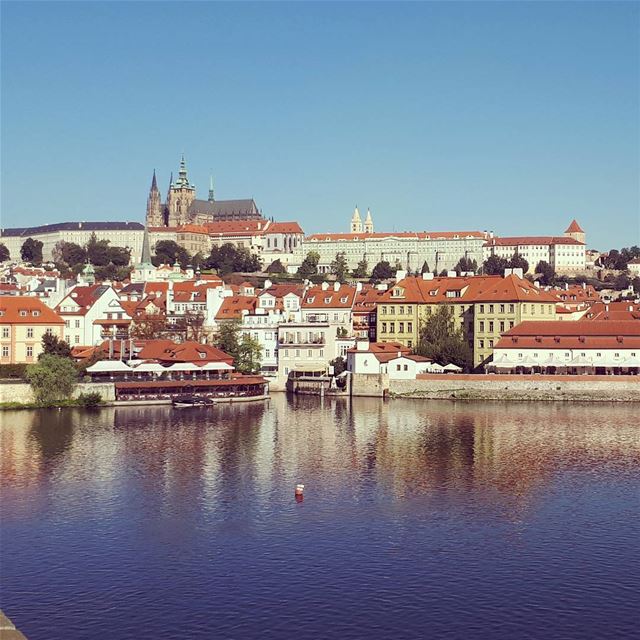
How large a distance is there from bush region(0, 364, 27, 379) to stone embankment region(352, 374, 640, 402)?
21.1m

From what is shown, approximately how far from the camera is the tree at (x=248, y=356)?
74694 millimetres

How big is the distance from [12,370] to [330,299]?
26432mm

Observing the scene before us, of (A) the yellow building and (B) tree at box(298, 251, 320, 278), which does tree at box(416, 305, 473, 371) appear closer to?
(A) the yellow building

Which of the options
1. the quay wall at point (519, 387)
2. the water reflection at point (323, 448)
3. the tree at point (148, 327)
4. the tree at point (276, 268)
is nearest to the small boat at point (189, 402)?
the water reflection at point (323, 448)

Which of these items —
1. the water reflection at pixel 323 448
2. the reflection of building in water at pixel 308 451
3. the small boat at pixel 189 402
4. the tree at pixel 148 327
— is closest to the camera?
the reflection of building in water at pixel 308 451

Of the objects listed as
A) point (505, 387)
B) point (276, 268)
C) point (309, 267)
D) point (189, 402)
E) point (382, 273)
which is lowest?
point (189, 402)

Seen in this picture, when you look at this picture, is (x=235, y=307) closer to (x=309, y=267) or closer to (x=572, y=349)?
(x=572, y=349)

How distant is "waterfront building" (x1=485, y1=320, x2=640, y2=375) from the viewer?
69.0 m

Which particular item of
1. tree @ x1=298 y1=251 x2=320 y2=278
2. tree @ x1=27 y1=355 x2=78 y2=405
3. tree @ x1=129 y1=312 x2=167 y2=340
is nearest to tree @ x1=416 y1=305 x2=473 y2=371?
tree @ x1=129 y1=312 x2=167 y2=340

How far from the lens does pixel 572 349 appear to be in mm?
69875

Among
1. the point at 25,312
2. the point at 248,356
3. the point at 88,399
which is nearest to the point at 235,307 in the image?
the point at 248,356

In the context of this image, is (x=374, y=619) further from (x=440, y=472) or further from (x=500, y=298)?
(x=500, y=298)

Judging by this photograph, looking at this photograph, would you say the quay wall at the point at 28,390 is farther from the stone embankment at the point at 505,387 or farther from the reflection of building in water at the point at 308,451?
the stone embankment at the point at 505,387

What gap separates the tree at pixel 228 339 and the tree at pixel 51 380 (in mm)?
13645
